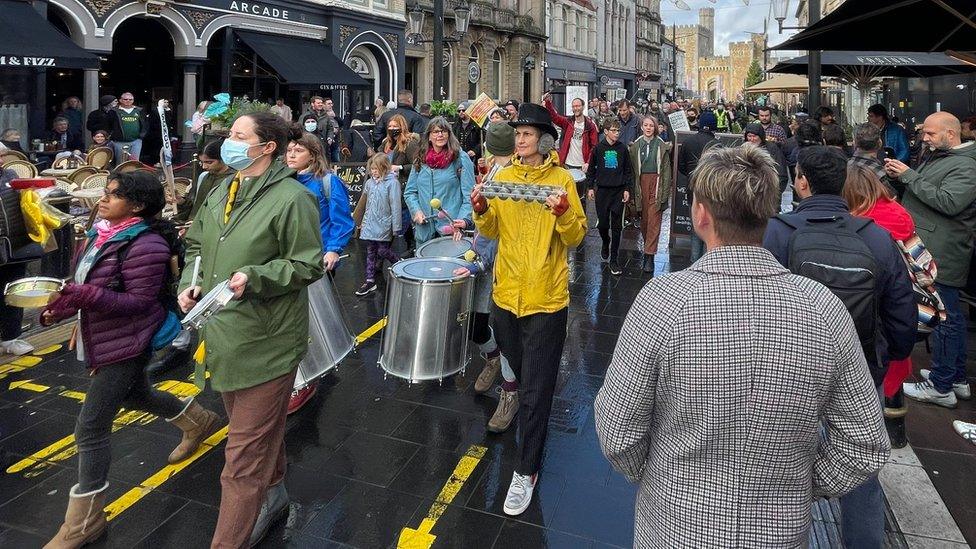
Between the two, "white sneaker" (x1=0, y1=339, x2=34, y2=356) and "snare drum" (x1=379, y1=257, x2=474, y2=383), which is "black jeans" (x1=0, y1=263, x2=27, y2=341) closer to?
"white sneaker" (x1=0, y1=339, x2=34, y2=356)

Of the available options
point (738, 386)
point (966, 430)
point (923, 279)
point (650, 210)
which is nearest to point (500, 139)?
point (923, 279)

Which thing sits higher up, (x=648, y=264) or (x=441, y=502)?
(x=648, y=264)

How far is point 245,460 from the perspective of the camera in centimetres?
290

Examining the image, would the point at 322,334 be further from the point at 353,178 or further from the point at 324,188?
the point at 353,178

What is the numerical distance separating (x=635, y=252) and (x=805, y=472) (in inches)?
328

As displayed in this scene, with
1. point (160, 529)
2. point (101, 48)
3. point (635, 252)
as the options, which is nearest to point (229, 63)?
point (101, 48)

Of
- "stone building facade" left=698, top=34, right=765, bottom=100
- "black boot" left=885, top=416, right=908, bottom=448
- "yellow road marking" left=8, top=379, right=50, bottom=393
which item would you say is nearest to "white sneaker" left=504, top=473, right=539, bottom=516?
"black boot" left=885, top=416, right=908, bottom=448

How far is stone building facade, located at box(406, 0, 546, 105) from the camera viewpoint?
28672mm

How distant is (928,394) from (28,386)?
6788 mm

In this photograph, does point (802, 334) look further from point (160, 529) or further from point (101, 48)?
point (101, 48)

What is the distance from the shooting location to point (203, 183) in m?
5.33

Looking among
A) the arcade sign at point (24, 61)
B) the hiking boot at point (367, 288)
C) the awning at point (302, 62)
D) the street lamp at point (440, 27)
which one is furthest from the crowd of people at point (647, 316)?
the awning at point (302, 62)

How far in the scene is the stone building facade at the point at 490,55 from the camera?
28.7m

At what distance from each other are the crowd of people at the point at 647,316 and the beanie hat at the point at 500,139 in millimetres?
23
